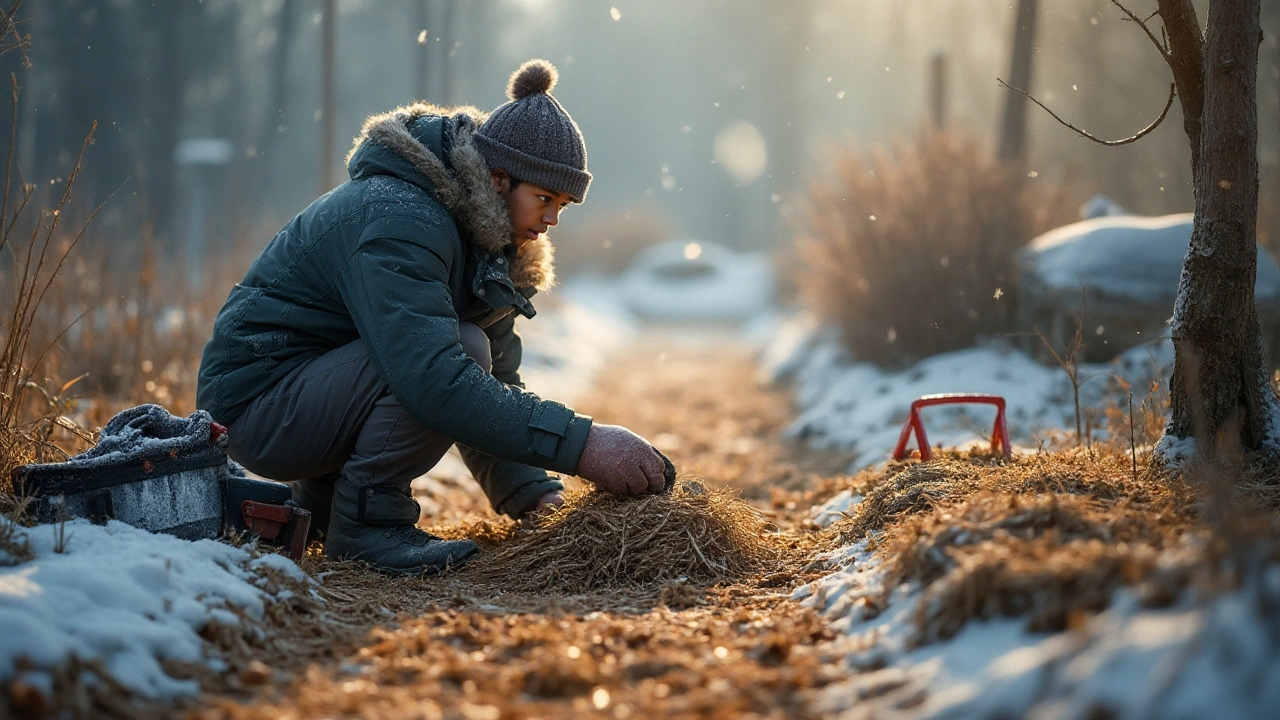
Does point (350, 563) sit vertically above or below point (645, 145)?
below

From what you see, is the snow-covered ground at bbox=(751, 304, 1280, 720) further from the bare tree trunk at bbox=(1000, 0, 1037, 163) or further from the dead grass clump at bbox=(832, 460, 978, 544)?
the bare tree trunk at bbox=(1000, 0, 1037, 163)

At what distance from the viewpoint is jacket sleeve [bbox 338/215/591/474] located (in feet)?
8.50

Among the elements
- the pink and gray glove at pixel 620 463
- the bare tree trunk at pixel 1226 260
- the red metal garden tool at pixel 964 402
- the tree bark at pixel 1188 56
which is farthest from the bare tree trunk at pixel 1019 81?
the pink and gray glove at pixel 620 463

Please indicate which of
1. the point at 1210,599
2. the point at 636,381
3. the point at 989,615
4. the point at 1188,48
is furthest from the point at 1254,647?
the point at 636,381

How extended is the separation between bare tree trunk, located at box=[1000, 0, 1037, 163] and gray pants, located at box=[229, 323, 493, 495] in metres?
6.66

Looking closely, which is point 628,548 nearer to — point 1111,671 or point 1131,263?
point 1111,671

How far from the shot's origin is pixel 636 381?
31.7ft

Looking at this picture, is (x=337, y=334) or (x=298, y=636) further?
(x=337, y=334)

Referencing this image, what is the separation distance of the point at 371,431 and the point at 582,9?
11.2 metres

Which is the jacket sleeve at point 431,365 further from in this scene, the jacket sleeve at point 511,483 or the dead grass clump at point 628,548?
the jacket sleeve at point 511,483

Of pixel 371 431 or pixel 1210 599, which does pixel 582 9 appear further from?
pixel 1210 599

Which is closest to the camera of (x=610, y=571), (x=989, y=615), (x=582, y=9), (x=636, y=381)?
(x=989, y=615)

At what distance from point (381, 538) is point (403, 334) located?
25.1 inches

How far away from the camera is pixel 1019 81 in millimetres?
8375
